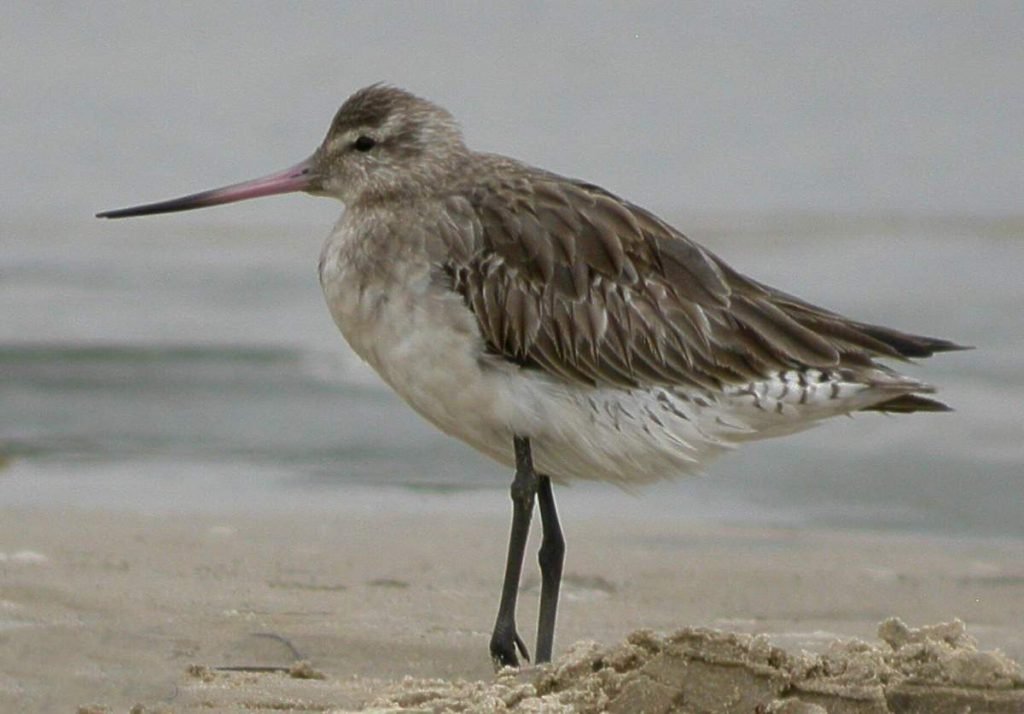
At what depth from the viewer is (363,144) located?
8.74 m

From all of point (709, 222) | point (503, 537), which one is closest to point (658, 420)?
point (503, 537)

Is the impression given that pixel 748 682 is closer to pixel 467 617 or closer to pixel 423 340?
pixel 423 340

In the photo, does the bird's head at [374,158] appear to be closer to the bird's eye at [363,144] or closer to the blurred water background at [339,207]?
the bird's eye at [363,144]

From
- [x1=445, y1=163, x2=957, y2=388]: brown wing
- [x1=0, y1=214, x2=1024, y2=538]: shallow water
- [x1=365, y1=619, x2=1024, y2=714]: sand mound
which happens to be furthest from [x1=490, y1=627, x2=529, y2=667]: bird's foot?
[x1=0, y1=214, x2=1024, y2=538]: shallow water

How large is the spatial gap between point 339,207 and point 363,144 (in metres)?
10.1

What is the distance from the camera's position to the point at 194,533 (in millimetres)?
10297

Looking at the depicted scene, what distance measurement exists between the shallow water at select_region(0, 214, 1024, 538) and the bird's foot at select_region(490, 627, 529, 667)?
139 inches

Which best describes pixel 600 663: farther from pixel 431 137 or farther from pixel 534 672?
pixel 431 137

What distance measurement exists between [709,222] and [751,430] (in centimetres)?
988

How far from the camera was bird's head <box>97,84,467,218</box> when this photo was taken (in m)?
8.50

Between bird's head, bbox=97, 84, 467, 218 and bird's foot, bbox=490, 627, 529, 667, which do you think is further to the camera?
bird's head, bbox=97, 84, 467, 218

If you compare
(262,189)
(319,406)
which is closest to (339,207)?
(319,406)

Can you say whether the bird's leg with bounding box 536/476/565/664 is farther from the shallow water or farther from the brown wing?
the shallow water

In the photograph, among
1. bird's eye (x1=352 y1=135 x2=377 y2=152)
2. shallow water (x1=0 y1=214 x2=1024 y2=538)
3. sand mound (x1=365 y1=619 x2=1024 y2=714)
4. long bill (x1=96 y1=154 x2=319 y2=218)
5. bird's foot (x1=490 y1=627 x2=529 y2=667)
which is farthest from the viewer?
shallow water (x1=0 y1=214 x2=1024 y2=538)
